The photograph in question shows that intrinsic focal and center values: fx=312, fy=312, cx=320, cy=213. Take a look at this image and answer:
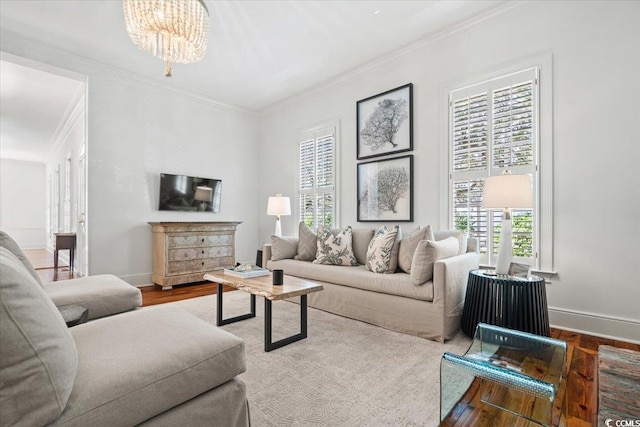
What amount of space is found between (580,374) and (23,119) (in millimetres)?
9112

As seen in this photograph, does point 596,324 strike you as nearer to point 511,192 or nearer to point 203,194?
point 511,192

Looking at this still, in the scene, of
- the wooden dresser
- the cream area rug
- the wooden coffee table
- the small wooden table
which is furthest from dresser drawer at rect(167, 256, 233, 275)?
the small wooden table

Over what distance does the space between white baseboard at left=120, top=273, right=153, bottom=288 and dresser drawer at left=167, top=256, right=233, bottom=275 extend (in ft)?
1.83

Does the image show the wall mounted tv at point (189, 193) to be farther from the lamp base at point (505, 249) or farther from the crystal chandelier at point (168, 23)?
the lamp base at point (505, 249)

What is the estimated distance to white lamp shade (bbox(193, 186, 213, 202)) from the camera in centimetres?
516

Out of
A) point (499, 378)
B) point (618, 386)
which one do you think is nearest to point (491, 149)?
point (618, 386)

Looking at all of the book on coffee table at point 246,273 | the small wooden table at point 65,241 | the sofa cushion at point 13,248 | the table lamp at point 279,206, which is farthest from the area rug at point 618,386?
the small wooden table at point 65,241

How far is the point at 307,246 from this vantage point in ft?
12.8

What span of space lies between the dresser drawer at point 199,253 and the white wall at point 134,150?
0.59 metres

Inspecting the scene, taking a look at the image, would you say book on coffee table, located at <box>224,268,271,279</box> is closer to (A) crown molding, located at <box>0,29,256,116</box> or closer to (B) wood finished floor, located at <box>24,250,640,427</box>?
(B) wood finished floor, located at <box>24,250,640,427</box>

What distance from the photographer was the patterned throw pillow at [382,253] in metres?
3.00

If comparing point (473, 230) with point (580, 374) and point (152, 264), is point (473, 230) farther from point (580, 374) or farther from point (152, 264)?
point (152, 264)

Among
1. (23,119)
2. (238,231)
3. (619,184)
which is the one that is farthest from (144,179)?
(619,184)

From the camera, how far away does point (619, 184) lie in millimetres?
2504
